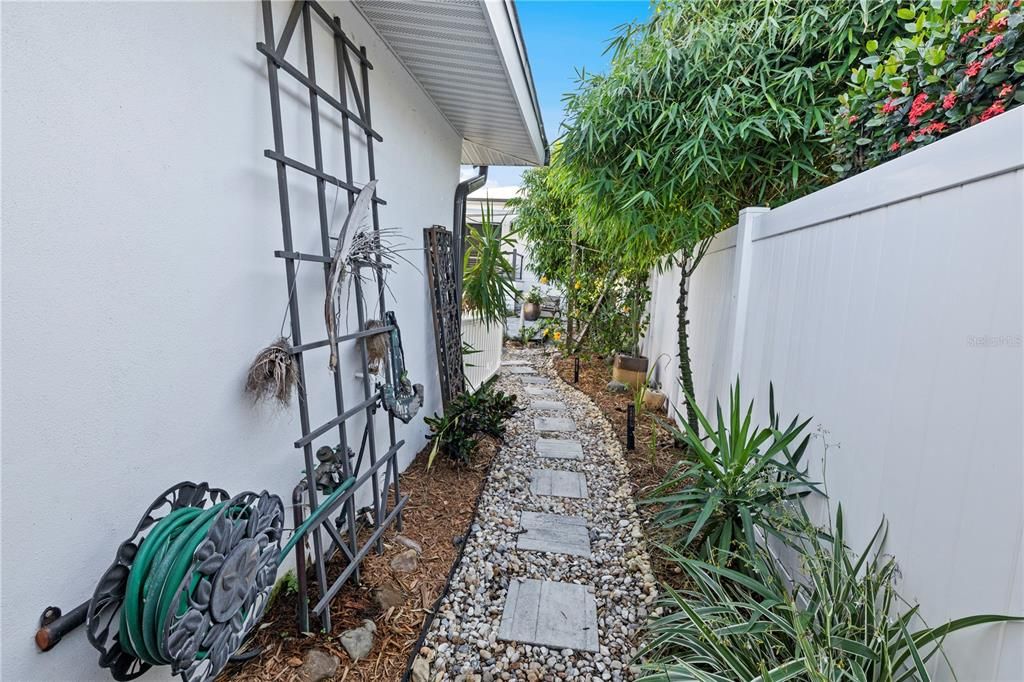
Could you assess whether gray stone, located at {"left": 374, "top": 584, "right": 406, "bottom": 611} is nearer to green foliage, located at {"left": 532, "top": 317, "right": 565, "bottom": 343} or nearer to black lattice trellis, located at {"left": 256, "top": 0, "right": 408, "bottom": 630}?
black lattice trellis, located at {"left": 256, "top": 0, "right": 408, "bottom": 630}

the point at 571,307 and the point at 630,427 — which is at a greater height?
the point at 571,307

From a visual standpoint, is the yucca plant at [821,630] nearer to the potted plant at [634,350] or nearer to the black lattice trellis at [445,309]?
the black lattice trellis at [445,309]

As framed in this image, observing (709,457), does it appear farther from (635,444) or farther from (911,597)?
(635,444)

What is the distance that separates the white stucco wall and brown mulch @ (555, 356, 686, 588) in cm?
192

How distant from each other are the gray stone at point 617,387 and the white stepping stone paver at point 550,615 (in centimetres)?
367

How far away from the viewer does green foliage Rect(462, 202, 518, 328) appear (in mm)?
4332

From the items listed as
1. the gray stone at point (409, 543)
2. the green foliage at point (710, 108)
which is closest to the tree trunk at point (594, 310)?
the green foliage at point (710, 108)

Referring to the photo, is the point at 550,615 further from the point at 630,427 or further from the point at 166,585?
the point at 630,427

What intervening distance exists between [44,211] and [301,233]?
38.6 inches

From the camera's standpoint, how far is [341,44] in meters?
2.12

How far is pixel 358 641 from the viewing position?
1707 mm

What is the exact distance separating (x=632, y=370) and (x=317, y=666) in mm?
4834

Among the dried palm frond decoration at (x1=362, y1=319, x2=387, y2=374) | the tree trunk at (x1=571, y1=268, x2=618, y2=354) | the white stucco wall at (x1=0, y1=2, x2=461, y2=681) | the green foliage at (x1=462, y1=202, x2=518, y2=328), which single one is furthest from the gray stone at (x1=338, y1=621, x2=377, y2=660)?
the tree trunk at (x1=571, y1=268, x2=618, y2=354)

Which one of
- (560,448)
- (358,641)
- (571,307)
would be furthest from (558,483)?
(571,307)
